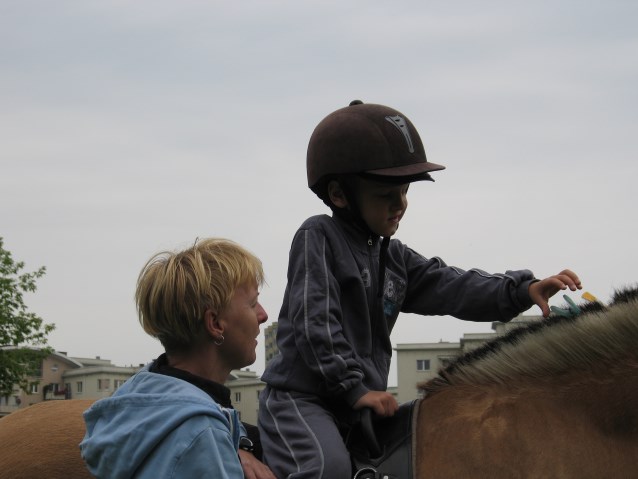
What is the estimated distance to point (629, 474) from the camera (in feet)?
9.00

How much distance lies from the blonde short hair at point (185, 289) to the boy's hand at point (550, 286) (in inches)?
61.2

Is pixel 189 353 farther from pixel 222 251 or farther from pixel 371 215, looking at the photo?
pixel 371 215

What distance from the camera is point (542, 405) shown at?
3016 mm

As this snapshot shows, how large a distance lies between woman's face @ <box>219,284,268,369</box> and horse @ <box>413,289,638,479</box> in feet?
2.98

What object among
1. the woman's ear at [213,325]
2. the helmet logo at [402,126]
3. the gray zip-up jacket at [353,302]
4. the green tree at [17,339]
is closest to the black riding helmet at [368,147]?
the helmet logo at [402,126]

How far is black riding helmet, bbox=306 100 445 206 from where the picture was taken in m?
3.59

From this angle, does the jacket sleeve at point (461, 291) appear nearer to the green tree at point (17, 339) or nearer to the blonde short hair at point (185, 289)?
the blonde short hair at point (185, 289)

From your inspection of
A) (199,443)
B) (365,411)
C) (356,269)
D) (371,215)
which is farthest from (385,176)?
(199,443)

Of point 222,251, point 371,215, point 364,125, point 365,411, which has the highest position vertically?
point 364,125

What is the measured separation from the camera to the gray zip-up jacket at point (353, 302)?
3.24 metres

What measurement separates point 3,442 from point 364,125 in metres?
2.35

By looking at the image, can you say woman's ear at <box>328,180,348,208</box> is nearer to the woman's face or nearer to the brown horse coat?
the woman's face

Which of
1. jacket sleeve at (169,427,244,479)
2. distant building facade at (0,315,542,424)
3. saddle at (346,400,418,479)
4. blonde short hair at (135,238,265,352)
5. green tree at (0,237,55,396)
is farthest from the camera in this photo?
distant building facade at (0,315,542,424)

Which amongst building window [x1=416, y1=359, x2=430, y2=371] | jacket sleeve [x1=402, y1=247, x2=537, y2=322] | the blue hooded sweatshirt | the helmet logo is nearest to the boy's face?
the helmet logo
